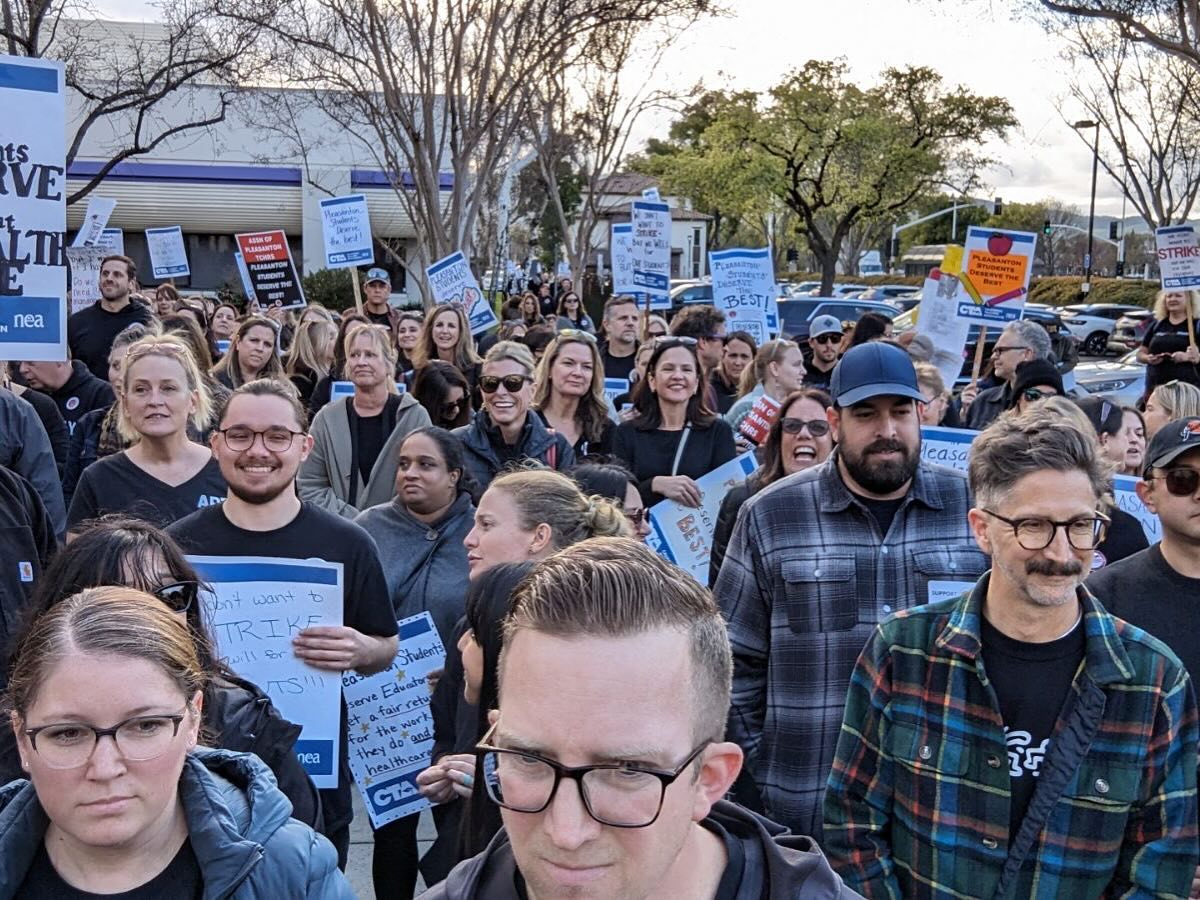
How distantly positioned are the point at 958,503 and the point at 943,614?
28.7 inches

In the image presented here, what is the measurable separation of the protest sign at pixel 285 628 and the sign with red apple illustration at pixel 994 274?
7.41m

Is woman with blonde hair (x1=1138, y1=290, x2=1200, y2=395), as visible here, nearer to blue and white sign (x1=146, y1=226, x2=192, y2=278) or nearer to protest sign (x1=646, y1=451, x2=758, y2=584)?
protest sign (x1=646, y1=451, x2=758, y2=584)

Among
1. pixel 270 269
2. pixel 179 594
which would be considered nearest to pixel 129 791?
pixel 179 594

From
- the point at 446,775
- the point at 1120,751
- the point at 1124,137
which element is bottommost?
the point at 446,775

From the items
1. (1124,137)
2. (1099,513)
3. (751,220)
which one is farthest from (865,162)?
(1099,513)

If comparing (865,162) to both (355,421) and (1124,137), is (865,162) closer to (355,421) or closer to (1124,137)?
A: (1124,137)

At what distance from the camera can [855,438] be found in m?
3.49

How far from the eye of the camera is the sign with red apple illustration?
32.6ft

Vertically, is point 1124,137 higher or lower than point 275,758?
higher

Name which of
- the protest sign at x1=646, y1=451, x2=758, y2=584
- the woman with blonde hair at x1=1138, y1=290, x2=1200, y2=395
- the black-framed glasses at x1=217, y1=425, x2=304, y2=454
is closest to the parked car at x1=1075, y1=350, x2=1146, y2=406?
the woman with blonde hair at x1=1138, y1=290, x2=1200, y2=395

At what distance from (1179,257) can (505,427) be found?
329 inches

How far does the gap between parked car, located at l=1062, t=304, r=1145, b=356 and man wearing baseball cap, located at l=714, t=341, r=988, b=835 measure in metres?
40.1

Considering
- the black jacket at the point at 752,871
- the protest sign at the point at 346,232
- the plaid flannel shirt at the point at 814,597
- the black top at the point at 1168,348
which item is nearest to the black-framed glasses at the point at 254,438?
the plaid flannel shirt at the point at 814,597

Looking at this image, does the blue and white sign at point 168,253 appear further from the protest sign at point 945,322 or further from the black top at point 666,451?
the black top at point 666,451
